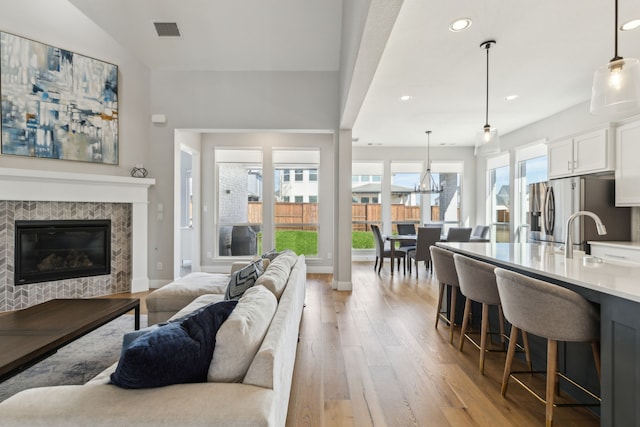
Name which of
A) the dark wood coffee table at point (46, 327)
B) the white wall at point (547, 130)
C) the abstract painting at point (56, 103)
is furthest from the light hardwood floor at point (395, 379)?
the white wall at point (547, 130)

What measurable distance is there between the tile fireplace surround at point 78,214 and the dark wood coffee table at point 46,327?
1.55 m

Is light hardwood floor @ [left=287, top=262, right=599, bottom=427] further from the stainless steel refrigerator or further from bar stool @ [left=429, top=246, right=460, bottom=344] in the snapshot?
the stainless steel refrigerator

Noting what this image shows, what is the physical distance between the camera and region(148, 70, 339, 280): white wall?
15.3 feet

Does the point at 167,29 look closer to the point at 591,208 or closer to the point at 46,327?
the point at 46,327

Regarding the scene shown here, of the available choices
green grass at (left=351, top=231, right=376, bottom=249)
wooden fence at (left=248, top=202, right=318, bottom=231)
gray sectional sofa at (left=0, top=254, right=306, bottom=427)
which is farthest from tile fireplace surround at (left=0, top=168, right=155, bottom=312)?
green grass at (left=351, top=231, right=376, bottom=249)

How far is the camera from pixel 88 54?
4039mm

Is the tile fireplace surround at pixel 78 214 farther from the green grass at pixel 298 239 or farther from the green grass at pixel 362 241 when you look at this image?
the green grass at pixel 362 241

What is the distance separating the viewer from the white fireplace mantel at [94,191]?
11.5 ft

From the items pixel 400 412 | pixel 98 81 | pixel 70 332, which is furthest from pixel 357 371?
pixel 98 81

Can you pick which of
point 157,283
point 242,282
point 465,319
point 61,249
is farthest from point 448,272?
point 61,249

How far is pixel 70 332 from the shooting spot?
77.8 inches

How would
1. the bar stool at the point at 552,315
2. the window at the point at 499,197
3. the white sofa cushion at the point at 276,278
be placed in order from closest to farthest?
the bar stool at the point at 552,315 < the white sofa cushion at the point at 276,278 < the window at the point at 499,197

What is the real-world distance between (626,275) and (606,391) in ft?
2.10

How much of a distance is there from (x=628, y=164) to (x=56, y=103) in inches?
280
